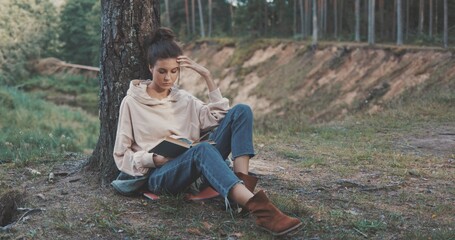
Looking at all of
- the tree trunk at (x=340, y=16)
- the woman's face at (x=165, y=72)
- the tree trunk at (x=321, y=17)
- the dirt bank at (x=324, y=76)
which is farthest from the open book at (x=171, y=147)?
the tree trunk at (x=321, y=17)

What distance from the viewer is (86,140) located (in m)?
13.2

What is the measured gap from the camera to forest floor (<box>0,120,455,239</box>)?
3.44 meters

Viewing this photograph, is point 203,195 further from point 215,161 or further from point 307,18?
point 307,18

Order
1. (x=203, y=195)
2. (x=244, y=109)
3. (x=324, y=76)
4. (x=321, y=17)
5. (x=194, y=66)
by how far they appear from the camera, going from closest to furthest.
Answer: (x=244, y=109) → (x=203, y=195) → (x=194, y=66) → (x=324, y=76) → (x=321, y=17)

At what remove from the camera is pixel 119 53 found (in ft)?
14.8

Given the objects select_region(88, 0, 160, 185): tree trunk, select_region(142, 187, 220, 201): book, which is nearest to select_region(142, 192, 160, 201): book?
select_region(142, 187, 220, 201): book

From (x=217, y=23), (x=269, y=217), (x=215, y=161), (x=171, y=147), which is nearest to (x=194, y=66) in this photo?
(x=171, y=147)

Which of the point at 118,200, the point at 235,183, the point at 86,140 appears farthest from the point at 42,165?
the point at 86,140

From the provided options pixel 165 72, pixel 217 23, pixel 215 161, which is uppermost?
pixel 217 23

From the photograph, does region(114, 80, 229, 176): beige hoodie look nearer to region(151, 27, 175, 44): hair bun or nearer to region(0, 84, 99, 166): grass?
region(151, 27, 175, 44): hair bun

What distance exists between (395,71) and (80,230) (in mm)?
17301

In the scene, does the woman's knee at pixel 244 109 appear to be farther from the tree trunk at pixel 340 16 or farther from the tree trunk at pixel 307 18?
the tree trunk at pixel 340 16

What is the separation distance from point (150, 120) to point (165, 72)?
384 mm

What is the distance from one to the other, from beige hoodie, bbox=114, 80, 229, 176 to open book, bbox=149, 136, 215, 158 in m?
0.09
